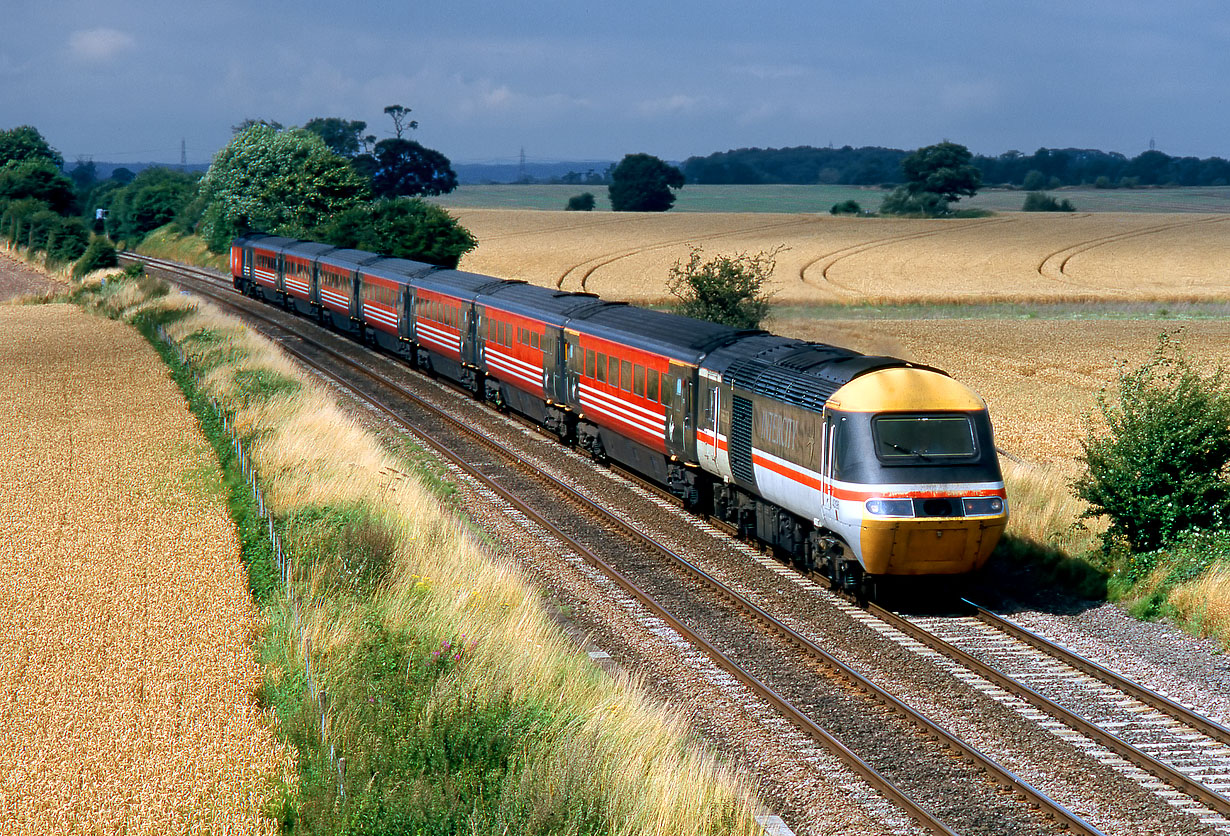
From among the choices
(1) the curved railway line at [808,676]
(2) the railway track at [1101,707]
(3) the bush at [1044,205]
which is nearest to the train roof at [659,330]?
(1) the curved railway line at [808,676]

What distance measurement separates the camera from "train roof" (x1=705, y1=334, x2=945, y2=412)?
55.9 ft

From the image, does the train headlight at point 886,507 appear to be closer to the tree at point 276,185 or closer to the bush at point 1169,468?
the bush at point 1169,468

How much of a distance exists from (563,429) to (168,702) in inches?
653

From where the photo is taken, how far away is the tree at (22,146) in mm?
123125

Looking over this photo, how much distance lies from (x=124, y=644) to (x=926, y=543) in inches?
378

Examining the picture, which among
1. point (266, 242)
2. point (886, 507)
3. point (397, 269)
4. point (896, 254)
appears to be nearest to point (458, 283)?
point (397, 269)

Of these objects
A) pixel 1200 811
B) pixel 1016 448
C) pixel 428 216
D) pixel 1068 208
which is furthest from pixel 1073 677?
pixel 1068 208

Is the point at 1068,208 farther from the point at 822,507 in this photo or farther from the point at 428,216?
the point at 822,507

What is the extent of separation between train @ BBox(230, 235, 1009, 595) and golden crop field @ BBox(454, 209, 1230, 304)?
34.8 meters

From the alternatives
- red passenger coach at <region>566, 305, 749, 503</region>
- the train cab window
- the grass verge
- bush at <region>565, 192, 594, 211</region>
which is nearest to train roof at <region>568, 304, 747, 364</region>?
red passenger coach at <region>566, 305, 749, 503</region>

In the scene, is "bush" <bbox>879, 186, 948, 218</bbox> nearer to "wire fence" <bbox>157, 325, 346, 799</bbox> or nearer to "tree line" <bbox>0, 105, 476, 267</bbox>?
"tree line" <bbox>0, 105, 476, 267</bbox>

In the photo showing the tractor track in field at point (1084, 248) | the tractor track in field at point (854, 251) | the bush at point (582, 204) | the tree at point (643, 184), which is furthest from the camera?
the bush at point (582, 204)

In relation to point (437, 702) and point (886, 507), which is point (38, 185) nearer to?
point (886, 507)

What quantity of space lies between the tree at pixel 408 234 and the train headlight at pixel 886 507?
46652 millimetres
